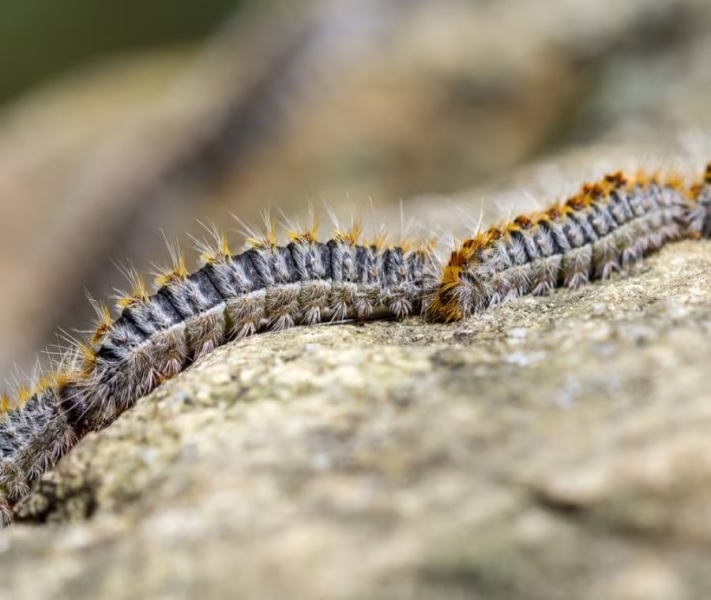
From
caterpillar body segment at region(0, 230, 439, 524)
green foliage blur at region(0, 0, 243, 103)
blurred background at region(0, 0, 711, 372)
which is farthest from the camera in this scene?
green foliage blur at region(0, 0, 243, 103)

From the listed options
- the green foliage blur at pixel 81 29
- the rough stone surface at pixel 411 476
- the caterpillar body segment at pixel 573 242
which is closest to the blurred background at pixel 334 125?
the caterpillar body segment at pixel 573 242

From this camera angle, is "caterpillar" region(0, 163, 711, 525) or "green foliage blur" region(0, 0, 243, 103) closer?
"caterpillar" region(0, 163, 711, 525)

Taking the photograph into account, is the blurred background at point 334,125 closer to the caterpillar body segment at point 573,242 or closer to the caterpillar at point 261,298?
the caterpillar body segment at point 573,242

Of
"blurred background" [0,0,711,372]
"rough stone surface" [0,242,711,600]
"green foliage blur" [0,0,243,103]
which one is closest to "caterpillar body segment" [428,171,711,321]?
"rough stone surface" [0,242,711,600]

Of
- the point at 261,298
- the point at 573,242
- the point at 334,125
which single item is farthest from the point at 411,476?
the point at 334,125

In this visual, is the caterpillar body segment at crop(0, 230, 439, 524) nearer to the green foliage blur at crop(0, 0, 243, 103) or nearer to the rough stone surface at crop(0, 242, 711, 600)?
the rough stone surface at crop(0, 242, 711, 600)
